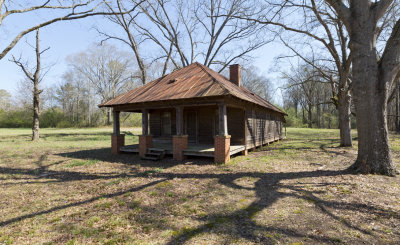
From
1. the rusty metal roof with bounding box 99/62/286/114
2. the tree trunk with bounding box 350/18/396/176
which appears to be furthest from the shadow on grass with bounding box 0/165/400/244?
the rusty metal roof with bounding box 99/62/286/114

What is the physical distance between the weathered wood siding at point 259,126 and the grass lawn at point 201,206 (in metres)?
4.62

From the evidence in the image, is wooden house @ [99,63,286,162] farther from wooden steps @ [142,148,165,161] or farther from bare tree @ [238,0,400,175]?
bare tree @ [238,0,400,175]

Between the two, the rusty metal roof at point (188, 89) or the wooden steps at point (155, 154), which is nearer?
the rusty metal roof at point (188, 89)

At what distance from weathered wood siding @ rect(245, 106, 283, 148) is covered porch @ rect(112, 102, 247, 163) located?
0.49 meters

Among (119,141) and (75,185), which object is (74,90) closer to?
(119,141)

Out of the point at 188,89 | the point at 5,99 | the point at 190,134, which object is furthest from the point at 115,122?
the point at 5,99

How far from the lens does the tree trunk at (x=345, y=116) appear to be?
502 inches

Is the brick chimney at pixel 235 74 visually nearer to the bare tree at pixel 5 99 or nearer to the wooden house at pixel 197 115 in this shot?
the wooden house at pixel 197 115

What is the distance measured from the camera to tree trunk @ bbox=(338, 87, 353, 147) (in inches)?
502

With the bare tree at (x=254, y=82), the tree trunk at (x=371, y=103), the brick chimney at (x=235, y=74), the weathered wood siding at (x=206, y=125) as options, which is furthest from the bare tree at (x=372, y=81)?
the bare tree at (x=254, y=82)

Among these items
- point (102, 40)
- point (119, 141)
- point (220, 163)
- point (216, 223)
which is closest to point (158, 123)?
point (119, 141)

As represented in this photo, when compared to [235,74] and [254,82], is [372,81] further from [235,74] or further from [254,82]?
[254,82]

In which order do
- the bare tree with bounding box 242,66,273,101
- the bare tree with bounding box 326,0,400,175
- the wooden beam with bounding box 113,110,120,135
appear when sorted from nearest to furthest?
the bare tree with bounding box 326,0,400,175 < the wooden beam with bounding box 113,110,120,135 < the bare tree with bounding box 242,66,273,101

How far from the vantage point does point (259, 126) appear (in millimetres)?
14453
